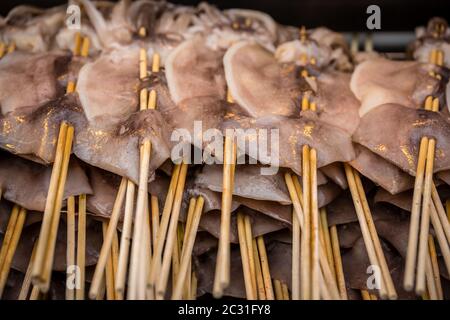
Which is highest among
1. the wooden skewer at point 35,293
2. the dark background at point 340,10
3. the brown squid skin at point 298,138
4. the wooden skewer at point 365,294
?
the dark background at point 340,10

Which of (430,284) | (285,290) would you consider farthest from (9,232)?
(430,284)

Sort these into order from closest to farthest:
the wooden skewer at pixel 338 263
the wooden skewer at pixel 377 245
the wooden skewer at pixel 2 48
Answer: the wooden skewer at pixel 377 245
the wooden skewer at pixel 338 263
the wooden skewer at pixel 2 48

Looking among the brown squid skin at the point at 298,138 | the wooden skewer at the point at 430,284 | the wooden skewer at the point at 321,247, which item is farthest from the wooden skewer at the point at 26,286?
the wooden skewer at the point at 430,284

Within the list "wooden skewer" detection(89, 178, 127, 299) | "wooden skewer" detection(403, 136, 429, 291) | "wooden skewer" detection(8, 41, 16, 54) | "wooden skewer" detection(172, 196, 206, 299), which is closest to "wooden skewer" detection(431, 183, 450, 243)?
"wooden skewer" detection(403, 136, 429, 291)

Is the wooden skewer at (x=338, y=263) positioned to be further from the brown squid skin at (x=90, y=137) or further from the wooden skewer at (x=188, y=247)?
the brown squid skin at (x=90, y=137)

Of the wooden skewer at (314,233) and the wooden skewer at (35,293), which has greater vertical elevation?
the wooden skewer at (314,233)

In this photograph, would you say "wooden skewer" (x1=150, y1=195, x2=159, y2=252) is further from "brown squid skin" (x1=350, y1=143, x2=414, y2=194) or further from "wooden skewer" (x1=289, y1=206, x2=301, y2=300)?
"brown squid skin" (x1=350, y1=143, x2=414, y2=194)

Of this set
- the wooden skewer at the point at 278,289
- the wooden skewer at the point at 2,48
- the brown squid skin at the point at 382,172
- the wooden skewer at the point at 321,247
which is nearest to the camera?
the wooden skewer at the point at 321,247
